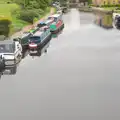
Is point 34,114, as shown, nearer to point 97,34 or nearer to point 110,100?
point 110,100

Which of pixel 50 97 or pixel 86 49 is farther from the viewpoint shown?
pixel 86 49

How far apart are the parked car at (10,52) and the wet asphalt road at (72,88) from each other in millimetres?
411

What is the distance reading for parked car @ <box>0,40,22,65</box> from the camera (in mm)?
15930

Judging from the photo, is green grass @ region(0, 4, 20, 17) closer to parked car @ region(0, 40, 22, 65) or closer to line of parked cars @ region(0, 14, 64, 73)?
line of parked cars @ region(0, 14, 64, 73)

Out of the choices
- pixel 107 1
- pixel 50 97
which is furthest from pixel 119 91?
pixel 107 1

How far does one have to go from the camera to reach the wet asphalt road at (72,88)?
1064 centimetres

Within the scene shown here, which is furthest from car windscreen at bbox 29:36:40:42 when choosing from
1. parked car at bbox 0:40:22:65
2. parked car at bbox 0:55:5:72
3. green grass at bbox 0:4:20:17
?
green grass at bbox 0:4:20:17

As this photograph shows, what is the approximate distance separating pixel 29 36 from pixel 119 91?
8.85 metres

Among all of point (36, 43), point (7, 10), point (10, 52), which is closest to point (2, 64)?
point (10, 52)

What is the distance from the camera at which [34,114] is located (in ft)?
34.7

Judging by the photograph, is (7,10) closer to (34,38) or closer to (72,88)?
(34,38)

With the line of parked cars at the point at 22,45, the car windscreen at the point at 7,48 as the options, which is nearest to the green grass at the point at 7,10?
the line of parked cars at the point at 22,45

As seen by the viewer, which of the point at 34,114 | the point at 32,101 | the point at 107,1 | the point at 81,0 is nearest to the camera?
the point at 34,114

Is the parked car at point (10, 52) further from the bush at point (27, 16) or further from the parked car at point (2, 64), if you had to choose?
the bush at point (27, 16)
